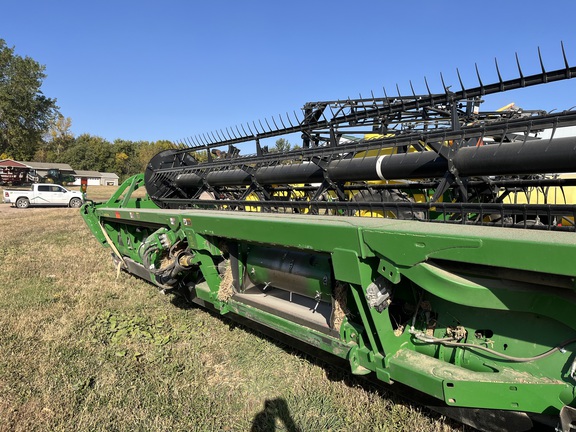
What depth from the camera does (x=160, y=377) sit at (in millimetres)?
3092

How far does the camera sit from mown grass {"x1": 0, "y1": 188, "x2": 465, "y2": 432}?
8.32ft

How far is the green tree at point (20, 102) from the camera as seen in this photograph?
4406 centimetres

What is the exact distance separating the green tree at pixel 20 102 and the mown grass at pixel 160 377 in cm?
4940

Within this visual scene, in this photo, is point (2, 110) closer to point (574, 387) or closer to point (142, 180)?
point (142, 180)

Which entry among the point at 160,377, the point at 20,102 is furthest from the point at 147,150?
the point at 160,377

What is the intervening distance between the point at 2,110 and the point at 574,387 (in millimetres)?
54435

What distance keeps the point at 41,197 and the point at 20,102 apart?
29200 mm

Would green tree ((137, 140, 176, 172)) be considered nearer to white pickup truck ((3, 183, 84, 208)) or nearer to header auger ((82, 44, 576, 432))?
white pickup truck ((3, 183, 84, 208))

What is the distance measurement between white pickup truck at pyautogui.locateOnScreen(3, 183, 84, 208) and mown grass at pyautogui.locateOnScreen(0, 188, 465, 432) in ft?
68.0

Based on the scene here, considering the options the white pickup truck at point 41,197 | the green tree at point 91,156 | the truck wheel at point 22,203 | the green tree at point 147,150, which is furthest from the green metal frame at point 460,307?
the green tree at point 91,156

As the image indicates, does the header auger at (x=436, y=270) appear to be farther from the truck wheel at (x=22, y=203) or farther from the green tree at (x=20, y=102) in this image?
the green tree at (x=20, y=102)

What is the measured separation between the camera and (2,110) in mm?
43531

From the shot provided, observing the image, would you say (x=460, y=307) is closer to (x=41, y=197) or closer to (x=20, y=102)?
(x=41, y=197)

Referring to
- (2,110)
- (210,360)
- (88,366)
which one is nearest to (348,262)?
(210,360)
